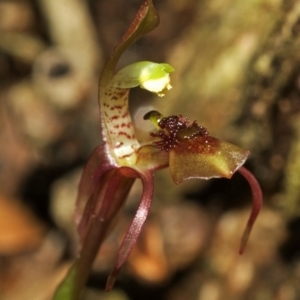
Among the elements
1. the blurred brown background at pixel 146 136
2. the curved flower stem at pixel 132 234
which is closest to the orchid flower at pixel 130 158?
the curved flower stem at pixel 132 234

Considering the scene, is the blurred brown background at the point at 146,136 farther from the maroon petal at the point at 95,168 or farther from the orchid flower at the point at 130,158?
the maroon petal at the point at 95,168

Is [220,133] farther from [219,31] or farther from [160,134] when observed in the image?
[160,134]

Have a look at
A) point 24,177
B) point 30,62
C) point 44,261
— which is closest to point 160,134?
point 44,261

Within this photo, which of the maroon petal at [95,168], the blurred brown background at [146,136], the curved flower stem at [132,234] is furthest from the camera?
the blurred brown background at [146,136]

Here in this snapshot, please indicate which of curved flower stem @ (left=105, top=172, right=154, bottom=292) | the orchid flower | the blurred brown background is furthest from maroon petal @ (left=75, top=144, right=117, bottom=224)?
the blurred brown background

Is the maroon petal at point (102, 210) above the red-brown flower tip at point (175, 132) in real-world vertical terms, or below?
below

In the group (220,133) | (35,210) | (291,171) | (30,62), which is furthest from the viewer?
(30,62)

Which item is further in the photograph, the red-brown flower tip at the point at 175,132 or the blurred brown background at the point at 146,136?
the blurred brown background at the point at 146,136
